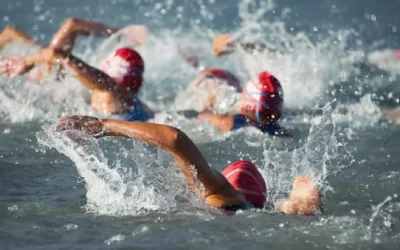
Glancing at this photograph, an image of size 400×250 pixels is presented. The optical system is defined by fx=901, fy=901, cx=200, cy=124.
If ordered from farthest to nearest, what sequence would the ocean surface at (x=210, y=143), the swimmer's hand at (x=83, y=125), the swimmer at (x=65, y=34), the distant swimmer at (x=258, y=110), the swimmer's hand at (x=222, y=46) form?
1. the swimmer's hand at (x=222, y=46)
2. the swimmer at (x=65, y=34)
3. the distant swimmer at (x=258, y=110)
4. the ocean surface at (x=210, y=143)
5. the swimmer's hand at (x=83, y=125)

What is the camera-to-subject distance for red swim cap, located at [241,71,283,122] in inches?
331

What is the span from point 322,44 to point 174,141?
8.09 metres

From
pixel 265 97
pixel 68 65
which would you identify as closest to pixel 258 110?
pixel 265 97

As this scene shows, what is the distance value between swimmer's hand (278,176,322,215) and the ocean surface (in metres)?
0.08

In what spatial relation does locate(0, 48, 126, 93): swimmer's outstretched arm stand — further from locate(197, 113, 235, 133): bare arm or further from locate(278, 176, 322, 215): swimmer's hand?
locate(278, 176, 322, 215): swimmer's hand

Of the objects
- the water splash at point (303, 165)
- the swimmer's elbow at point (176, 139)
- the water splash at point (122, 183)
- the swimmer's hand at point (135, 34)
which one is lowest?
the water splash at point (122, 183)

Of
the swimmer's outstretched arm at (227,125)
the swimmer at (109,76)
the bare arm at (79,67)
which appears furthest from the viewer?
the swimmer's outstretched arm at (227,125)

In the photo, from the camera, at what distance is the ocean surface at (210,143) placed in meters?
5.55

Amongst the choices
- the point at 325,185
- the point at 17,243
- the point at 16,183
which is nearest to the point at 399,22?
the point at 325,185

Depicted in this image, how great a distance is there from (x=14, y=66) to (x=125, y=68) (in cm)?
111

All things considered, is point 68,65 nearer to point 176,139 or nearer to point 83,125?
point 83,125

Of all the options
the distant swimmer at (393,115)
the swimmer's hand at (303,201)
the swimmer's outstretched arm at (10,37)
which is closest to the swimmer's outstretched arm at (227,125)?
the distant swimmer at (393,115)

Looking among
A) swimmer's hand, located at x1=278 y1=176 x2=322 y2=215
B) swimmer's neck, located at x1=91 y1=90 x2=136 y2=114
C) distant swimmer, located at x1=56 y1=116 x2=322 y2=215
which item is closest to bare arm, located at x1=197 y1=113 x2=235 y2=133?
swimmer's neck, located at x1=91 y1=90 x2=136 y2=114

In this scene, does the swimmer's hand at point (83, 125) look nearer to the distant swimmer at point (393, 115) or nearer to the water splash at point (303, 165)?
the water splash at point (303, 165)
